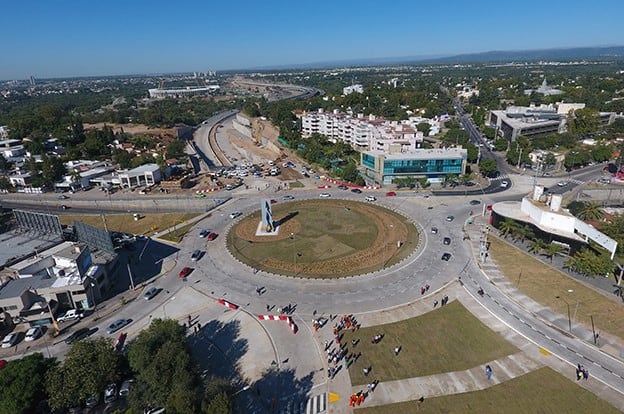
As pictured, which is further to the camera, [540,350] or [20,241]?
[20,241]

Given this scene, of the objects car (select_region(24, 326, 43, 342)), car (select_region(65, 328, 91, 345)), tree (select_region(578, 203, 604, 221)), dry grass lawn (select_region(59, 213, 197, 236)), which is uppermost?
tree (select_region(578, 203, 604, 221))

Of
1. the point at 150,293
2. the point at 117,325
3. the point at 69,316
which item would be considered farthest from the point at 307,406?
the point at 69,316

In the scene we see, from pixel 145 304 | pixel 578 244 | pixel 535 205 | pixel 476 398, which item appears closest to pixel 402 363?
pixel 476 398

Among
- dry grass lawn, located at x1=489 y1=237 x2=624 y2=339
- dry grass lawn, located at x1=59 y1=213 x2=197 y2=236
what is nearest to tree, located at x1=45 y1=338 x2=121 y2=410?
dry grass lawn, located at x1=59 y1=213 x2=197 y2=236

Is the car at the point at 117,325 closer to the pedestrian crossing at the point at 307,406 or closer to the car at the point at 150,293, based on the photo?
the car at the point at 150,293

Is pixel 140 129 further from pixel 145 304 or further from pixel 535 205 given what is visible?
pixel 535 205

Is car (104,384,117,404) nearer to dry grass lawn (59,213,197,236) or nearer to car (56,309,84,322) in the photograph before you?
car (56,309,84,322)
